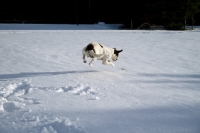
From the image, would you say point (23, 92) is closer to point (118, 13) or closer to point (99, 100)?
point (99, 100)

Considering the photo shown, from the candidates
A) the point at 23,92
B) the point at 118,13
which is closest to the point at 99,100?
the point at 23,92

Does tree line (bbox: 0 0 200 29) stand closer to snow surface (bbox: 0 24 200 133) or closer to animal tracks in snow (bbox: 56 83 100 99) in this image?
snow surface (bbox: 0 24 200 133)

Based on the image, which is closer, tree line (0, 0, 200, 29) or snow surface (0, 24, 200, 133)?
snow surface (0, 24, 200, 133)

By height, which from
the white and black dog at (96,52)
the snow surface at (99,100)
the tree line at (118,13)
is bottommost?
the snow surface at (99,100)

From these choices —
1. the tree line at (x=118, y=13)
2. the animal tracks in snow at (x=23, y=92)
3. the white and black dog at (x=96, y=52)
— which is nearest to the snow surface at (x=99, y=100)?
the animal tracks in snow at (x=23, y=92)

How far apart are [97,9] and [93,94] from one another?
103 feet

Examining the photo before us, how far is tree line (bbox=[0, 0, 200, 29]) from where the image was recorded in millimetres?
20844

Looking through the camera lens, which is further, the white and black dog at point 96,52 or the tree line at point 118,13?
the tree line at point 118,13

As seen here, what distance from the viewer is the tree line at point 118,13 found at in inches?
821

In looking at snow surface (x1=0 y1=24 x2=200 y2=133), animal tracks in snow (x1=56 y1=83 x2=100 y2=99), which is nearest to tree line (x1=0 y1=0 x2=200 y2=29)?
snow surface (x1=0 y1=24 x2=200 y2=133)

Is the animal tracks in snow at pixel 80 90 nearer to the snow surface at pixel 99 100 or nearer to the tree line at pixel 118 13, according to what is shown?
the snow surface at pixel 99 100

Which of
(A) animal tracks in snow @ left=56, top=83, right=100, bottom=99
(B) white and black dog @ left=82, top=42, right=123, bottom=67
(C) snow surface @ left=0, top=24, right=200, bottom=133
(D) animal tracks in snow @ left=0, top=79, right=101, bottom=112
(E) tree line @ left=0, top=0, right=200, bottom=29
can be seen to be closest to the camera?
(C) snow surface @ left=0, top=24, right=200, bottom=133

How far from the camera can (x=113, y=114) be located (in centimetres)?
221

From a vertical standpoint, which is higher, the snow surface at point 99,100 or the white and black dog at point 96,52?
the white and black dog at point 96,52
